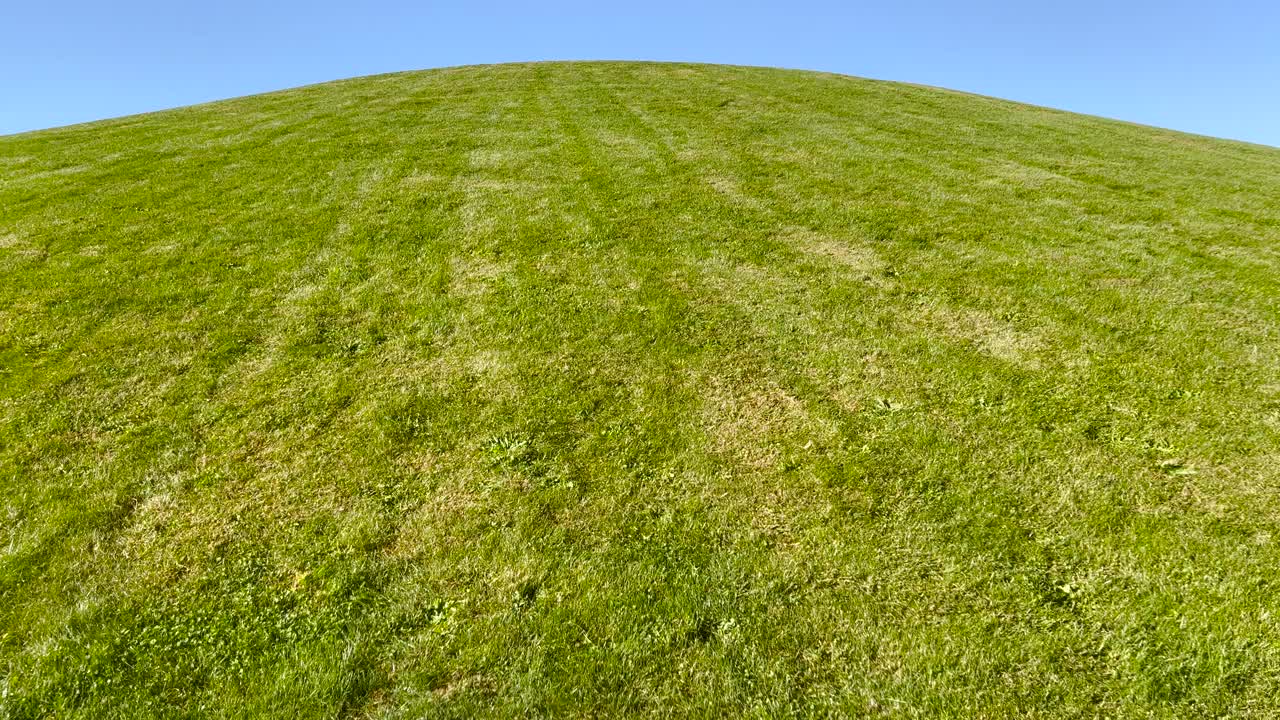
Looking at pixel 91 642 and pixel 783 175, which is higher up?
pixel 783 175

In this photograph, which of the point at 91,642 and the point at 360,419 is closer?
the point at 91,642

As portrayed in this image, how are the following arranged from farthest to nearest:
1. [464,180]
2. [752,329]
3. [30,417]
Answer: [464,180] < [752,329] < [30,417]

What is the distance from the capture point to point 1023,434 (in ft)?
23.3

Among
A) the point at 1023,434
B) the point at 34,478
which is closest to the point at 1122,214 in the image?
the point at 1023,434

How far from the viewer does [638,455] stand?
697cm

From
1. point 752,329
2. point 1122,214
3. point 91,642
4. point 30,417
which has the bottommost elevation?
point 91,642

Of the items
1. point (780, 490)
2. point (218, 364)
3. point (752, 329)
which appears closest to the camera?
point (780, 490)

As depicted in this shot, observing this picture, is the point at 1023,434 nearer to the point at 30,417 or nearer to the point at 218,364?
the point at 218,364

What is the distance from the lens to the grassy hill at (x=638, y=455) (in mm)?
4594

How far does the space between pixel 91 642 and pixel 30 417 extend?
458cm

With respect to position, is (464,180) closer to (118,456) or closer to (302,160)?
(302,160)

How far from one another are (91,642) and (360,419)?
3293mm

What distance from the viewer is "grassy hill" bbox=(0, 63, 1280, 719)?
4.59 m

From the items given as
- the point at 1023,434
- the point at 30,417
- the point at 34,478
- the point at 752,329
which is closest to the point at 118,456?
the point at 34,478
